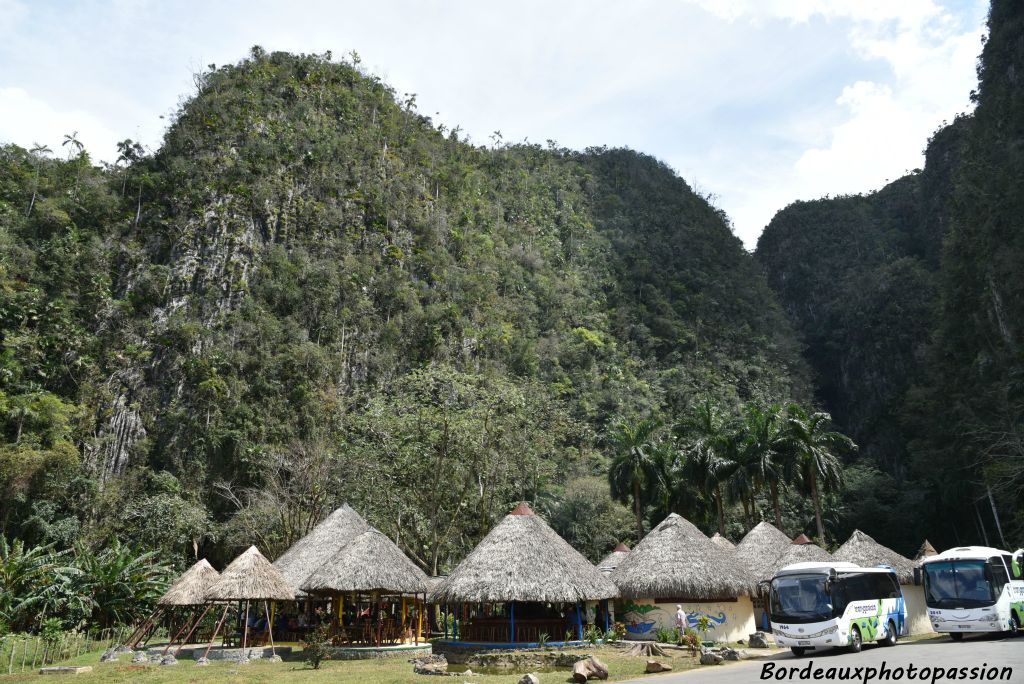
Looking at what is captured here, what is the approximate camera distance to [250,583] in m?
22.2

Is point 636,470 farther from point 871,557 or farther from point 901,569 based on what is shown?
point 901,569

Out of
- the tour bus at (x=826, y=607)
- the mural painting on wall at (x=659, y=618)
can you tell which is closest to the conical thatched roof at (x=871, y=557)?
the mural painting on wall at (x=659, y=618)

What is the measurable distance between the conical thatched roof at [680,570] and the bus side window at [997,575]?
8295 mm

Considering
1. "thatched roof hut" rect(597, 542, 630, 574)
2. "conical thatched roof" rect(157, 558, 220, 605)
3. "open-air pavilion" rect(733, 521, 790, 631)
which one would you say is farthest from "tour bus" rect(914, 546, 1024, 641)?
"conical thatched roof" rect(157, 558, 220, 605)

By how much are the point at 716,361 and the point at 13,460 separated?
52.4 m

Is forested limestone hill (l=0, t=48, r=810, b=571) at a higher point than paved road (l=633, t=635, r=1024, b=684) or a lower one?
higher

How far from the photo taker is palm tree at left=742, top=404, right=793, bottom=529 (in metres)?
39.7

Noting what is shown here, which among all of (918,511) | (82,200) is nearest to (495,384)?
(918,511)

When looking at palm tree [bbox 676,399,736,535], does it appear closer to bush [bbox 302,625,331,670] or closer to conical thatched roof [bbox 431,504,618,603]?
conical thatched roof [bbox 431,504,618,603]

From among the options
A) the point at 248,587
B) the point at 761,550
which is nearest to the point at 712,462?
the point at 761,550

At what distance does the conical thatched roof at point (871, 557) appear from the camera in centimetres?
2619

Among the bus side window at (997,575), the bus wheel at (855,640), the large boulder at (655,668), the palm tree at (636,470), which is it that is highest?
the palm tree at (636,470)

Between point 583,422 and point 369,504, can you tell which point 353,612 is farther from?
point 583,422

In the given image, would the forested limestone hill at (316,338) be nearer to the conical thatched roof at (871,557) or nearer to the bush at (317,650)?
the bush at (317,650)
